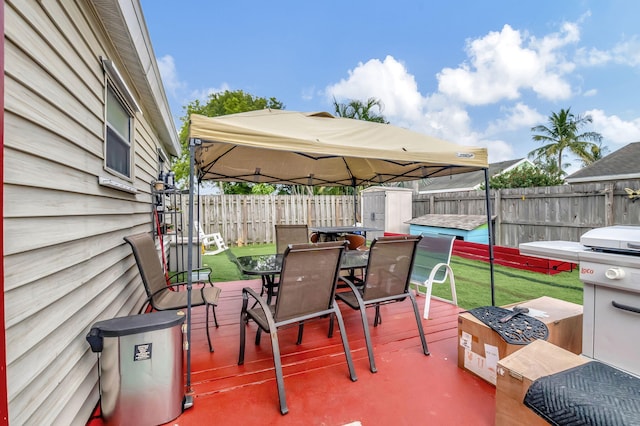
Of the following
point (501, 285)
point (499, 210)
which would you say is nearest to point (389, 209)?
point (499, 210)

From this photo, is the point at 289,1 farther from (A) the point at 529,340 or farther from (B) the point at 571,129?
(B) the point at 571,129

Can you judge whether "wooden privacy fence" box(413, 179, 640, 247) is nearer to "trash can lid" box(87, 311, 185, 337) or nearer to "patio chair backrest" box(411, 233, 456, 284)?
"patio chair backrest" box(411, 233, 456, 284)

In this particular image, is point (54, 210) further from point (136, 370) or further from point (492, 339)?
point (492, 339)

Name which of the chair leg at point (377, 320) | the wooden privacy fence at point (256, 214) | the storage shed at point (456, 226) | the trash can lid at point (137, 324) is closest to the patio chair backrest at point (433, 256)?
the chair leg at point (377, 320)

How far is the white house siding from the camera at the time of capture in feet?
3.79

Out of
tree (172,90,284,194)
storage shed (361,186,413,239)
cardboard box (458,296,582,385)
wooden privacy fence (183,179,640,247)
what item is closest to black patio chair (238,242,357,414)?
cardboard box (458,296,582,385)

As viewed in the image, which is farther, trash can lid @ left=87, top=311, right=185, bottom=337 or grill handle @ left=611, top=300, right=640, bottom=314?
trash can lid @ left=87, top=311, right=185, bottom=337

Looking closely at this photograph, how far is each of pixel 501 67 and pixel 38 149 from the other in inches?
814

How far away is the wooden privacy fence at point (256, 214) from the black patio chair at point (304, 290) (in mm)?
7501

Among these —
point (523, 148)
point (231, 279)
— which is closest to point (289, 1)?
point (231, 279)

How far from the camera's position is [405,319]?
330cm

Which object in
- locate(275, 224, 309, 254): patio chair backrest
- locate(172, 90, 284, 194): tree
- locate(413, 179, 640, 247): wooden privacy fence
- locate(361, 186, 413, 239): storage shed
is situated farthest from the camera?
locate(172, 90, 284, 194): tree

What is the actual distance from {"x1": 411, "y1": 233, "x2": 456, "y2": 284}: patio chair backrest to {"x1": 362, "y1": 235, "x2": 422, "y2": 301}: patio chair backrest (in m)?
0.91

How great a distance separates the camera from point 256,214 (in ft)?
32.2
